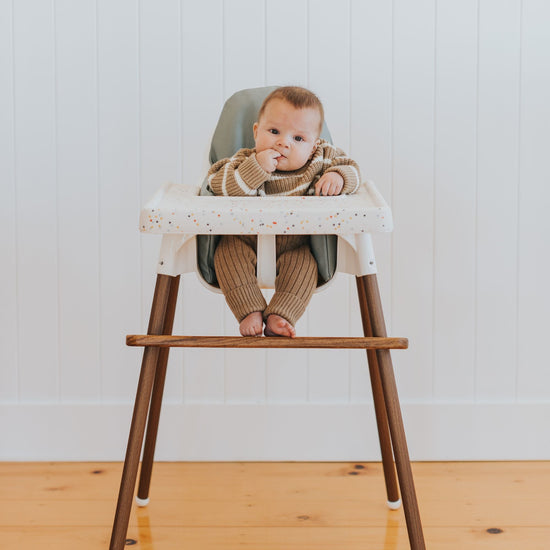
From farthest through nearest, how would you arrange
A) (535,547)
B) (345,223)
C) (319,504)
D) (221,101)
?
(221,101) < (319,504) < (535,547) < (345,223)

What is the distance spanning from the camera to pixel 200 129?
168cm

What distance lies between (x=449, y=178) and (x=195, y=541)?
98 cm

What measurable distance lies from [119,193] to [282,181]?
0.57 m

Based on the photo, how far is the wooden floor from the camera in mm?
1315

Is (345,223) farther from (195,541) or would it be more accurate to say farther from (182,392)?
(182,392)

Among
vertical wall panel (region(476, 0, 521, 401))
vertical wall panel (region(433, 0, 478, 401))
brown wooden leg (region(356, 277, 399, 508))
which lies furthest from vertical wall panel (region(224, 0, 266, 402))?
brown wooden leg (region(356, 277, 399, 508))

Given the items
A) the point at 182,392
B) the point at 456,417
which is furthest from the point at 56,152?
the point at 456,417

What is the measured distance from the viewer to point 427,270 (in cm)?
171

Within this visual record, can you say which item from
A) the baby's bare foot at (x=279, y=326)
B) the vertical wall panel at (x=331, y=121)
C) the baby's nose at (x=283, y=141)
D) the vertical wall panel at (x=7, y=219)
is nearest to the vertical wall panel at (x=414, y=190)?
the vertical wall panel at (x=331, y=121)

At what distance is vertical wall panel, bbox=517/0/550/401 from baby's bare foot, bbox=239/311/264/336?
0.84m

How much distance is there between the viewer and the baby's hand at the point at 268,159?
1215mm

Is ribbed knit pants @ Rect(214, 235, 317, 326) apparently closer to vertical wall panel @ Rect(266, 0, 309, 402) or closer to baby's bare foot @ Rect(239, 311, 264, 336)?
baby's bare foot @ Rect(239, 311, 264, 336)

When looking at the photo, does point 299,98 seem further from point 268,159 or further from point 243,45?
point 243,45

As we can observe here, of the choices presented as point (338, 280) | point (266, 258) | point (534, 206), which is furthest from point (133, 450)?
point (534, 206)
